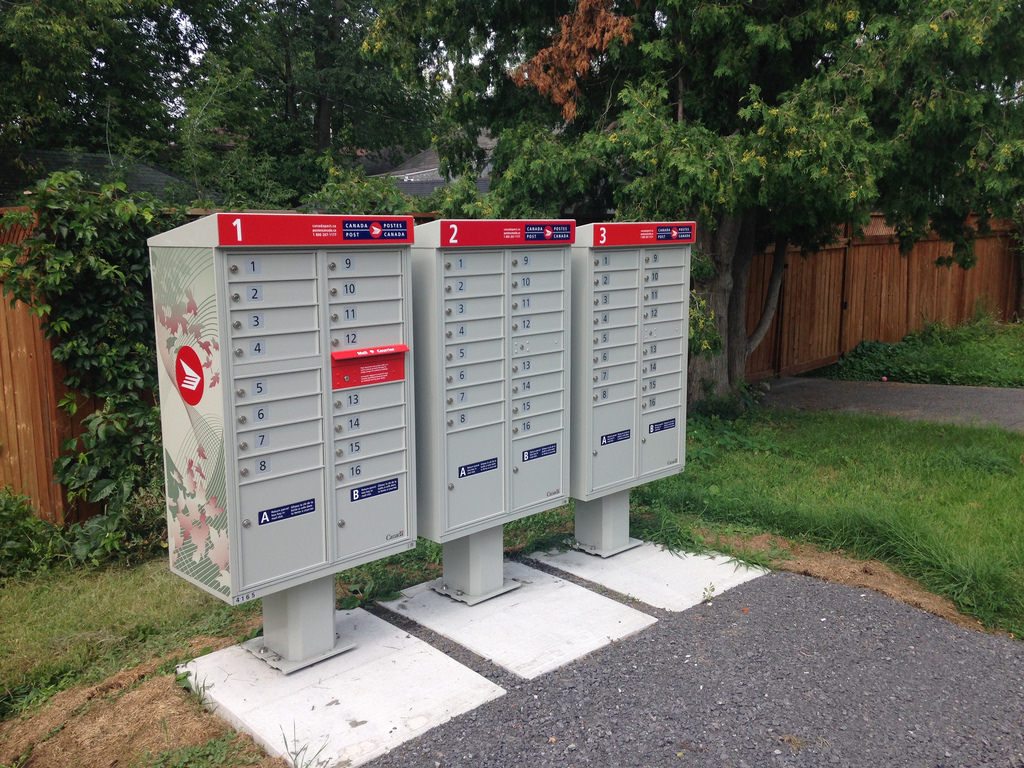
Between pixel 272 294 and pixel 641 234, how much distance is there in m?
2.43

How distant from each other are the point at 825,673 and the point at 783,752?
74 cm

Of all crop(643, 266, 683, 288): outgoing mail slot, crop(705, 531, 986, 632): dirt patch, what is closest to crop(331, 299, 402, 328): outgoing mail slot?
crop(643, 266, 683, 288): outgoing mail slot

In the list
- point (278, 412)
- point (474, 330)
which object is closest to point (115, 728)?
point (278, 412)

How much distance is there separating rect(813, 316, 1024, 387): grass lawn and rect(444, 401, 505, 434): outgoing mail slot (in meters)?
9.52

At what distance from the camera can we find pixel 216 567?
13.2 feet

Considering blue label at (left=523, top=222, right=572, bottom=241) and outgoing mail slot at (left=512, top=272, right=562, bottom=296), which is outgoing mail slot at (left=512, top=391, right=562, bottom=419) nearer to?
outgoing mail slot at (left=512, top=272, right=562, bottom=296)

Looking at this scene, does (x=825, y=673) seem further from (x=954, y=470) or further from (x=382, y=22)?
(x=382, y=22)

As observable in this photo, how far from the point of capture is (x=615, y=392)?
18.4 ft

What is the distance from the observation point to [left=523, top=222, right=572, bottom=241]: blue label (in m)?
4.94

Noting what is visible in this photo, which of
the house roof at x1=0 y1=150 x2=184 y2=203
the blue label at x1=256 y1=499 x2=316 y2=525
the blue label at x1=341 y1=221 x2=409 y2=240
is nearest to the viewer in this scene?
the blue label at x1=256 y1=499 x2=316 y2=525

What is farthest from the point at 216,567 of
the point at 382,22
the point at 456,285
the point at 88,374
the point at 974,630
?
the point at 382,22

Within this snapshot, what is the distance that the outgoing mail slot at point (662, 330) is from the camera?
226 inches

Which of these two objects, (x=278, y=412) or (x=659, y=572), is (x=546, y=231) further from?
(x=659, y=572)

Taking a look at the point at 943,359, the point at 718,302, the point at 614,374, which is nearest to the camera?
the point at 614,374
